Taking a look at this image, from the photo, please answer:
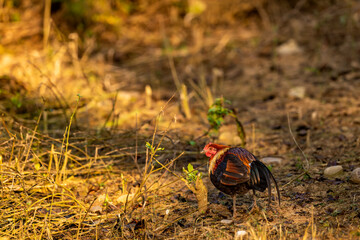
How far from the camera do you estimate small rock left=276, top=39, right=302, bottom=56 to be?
5.89m

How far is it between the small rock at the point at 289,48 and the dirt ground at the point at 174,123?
0.03 meters

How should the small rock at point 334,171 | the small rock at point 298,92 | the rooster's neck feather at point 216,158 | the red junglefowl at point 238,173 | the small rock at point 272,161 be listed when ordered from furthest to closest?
the small rock at point 298,92 → the small rock at point 272,161 → the small rock at point 334,171 → the rooster's neck feather at point 216,158 → the red junglefowl at point 238,173

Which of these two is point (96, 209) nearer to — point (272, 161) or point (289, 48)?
point (272, 161)

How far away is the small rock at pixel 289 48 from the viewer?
5887mm

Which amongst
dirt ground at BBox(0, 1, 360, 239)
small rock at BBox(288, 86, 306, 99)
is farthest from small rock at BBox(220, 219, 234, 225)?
small rock at BBox(288, 86, 306, 99)

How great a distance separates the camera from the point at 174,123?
385cm

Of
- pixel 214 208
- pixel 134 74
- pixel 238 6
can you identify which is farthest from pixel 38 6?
pixel 214 208

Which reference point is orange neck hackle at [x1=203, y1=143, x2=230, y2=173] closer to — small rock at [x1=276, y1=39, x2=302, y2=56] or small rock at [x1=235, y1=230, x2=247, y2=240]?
small rock at [x1=235, y1=230, x2=247, y2=240]

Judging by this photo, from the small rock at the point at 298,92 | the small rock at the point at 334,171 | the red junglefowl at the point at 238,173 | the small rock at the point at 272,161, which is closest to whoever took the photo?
the red junglefowl at the point at 238,173

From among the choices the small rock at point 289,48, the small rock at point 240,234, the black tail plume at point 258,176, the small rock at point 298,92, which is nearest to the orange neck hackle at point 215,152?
the black tail plume at point 258,176

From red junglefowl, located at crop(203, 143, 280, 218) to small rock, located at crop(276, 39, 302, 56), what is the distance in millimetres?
3848

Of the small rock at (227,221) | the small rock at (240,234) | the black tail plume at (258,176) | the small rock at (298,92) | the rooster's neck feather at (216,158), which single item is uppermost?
the rooster's neck feather at (216,158)

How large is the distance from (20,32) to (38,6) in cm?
66

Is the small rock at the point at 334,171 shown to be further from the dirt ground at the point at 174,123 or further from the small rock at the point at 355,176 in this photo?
the small rock at the point at 355,176
